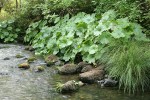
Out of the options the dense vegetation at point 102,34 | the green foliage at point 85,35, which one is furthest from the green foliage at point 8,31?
the green foliage at point 85,35

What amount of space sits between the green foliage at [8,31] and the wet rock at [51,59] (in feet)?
15.6

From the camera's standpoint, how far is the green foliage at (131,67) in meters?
7.04

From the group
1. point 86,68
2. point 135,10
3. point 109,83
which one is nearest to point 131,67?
point 109,83

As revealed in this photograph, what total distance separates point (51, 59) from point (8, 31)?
5578 millimetres

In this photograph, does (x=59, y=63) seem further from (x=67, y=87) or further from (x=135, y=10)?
(x=135, y=10)

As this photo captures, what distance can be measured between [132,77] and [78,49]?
2694mm

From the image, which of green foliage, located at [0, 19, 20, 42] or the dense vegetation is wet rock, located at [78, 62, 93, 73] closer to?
the dense vegetation

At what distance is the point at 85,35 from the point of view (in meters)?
9.60

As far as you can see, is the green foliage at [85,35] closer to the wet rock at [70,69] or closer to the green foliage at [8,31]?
the wet rock at [70,69]

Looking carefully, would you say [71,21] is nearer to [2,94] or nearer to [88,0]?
[88,0]

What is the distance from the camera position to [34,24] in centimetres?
1363

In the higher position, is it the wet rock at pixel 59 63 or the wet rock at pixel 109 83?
the wet rock at pixel 59 63

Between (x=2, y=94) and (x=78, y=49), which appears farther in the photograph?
(x=78, y=49)

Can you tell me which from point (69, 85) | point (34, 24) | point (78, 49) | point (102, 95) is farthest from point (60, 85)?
point (34, 24)
